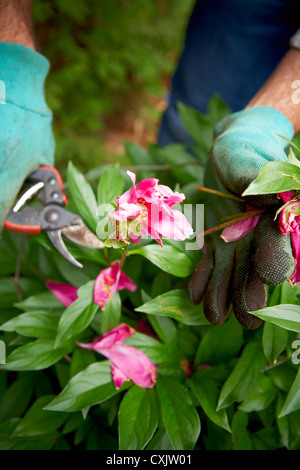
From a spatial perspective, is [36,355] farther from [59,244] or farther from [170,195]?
[170,195]

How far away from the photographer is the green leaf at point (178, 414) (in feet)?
2.23

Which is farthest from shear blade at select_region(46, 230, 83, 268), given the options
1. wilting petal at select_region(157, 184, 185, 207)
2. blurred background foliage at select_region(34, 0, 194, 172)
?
blurred background foliage at select_region(34, 0, 194, 172)

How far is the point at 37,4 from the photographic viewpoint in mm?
1744

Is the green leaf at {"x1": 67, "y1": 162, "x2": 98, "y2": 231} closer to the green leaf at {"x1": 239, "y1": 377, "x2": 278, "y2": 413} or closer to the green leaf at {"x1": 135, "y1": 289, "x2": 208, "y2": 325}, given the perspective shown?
the green leaf at {"x1": 135, "y1": 289, "x2": 208, "y2": 325}

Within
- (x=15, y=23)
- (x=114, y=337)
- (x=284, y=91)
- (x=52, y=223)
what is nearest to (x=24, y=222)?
(x=52, y=223)

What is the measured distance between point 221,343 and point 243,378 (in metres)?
0.08

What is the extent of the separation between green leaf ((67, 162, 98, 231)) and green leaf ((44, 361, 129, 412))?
0.28 meters

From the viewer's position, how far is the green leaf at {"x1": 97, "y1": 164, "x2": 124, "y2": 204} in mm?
811

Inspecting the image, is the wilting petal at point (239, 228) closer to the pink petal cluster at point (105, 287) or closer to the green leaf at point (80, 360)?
the pink petal cluster at point (105, 287)

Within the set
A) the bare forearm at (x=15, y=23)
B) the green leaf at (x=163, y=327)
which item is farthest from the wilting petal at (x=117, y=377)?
the bare forearm at (x=15, y=23)

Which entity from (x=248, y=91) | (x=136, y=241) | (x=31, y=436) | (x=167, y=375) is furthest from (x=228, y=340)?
(x=248, y=91)

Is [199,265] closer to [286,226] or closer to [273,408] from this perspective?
[286,226]

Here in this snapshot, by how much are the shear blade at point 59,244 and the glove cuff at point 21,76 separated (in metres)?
0.26
